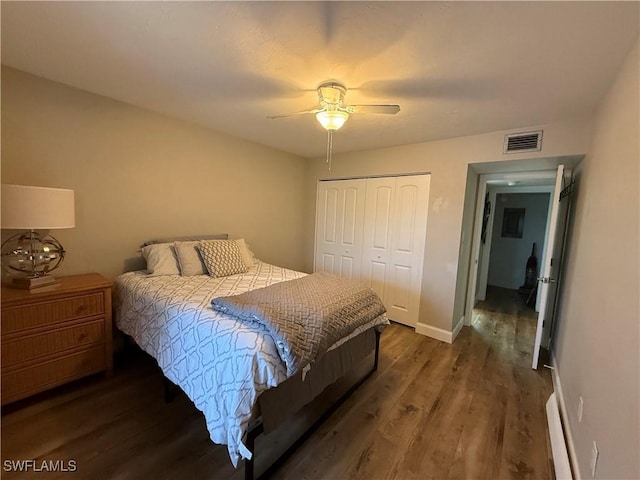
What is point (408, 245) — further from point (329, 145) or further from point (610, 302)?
point (610, 302)

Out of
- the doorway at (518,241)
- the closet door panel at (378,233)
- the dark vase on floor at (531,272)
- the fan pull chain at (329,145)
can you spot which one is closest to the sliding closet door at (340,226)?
the closet door panel at (378,233)

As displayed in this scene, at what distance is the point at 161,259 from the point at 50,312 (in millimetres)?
794

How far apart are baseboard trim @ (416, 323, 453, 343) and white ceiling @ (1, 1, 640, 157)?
2.24 m

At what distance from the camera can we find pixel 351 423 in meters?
1.81

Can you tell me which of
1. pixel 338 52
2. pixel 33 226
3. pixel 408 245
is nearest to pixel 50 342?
pixel 33 226

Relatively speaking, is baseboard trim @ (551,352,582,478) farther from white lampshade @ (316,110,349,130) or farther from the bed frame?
white lampshade @ (316,110,349,130)

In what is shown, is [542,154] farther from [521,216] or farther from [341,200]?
[521,216]

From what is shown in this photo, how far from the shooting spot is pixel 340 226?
13.0 ft

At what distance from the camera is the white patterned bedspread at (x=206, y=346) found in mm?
1271

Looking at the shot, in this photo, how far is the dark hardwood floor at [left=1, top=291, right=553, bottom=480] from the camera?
148 cm

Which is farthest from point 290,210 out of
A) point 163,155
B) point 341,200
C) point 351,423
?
point 351,423

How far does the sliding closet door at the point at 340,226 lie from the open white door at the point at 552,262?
6.54 feet

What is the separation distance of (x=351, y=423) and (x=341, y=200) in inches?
110

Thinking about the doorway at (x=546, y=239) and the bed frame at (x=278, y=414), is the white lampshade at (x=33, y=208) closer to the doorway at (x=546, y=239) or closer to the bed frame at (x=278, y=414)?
the bed frame at (x=278, y=414)
